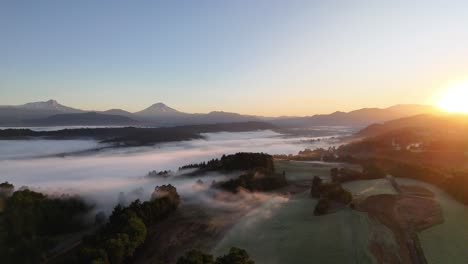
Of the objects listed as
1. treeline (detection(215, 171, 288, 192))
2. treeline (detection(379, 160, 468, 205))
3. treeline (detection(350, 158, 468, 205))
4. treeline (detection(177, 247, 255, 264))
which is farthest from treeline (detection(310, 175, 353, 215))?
treeline (detection(177, 247, 255, 264))

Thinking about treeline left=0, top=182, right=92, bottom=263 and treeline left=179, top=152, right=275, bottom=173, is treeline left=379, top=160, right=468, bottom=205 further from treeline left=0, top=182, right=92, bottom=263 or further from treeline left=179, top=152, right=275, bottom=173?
treeline left=0, top=182, right=92, bottom=263

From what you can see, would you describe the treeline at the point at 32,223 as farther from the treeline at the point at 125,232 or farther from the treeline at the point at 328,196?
the treeline at the point at 328,196

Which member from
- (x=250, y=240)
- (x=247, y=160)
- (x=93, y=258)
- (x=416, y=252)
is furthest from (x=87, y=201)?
(x=416, y=252)

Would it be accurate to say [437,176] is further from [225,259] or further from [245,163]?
[225,259]

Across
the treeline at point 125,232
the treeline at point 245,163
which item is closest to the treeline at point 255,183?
the treeline at point 245,163

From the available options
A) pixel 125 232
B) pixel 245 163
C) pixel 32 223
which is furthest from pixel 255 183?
pixel 32 223
